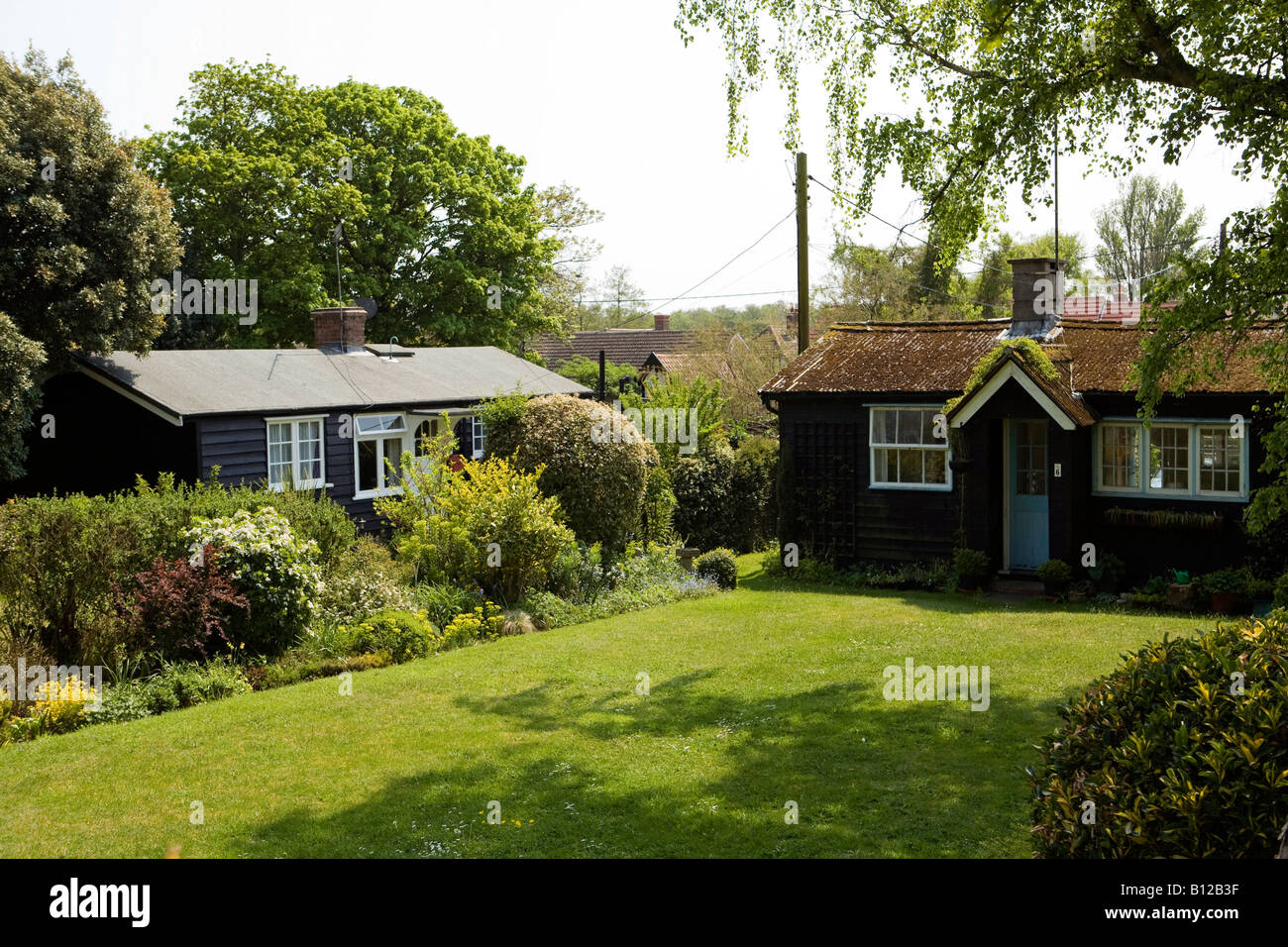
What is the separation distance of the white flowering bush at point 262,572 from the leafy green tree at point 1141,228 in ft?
167

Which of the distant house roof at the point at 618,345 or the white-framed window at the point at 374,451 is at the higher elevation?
the distant house roof at the point at 618,345

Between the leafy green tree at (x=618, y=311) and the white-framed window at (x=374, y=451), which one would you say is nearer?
the white-framed window at (x=374, y=451)

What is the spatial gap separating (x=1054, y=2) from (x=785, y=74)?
3944 millimetres

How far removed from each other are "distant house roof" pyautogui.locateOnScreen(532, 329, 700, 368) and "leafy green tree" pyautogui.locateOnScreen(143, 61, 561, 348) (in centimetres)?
1550

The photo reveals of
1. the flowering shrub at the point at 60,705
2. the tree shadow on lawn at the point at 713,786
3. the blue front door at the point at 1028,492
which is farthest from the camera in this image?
the blue front door at the point at 1028,492

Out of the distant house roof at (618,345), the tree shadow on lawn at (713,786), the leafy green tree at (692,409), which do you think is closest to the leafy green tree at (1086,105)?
the tree shadow on lawn at (713,786)

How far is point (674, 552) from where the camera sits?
70.1 ft

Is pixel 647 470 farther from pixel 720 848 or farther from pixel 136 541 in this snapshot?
pixel 720 848

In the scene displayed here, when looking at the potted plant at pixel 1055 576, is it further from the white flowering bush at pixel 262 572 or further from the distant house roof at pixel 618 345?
the distant house roof at pixel 618 345

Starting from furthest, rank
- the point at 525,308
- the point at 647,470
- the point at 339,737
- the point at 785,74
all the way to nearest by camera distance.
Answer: the point at 525,308 → the point at 647,470 → the point at 785,74 → the point at 339,737

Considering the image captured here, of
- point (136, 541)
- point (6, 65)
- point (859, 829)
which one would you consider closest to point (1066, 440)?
point (859, 829)

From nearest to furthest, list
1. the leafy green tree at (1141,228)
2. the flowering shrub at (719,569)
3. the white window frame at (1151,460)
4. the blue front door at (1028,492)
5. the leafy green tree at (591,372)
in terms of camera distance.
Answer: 1. the white window frame at (1151,460)
2. the blue front door at (1028,492)
3. the flowering shrub at (719,569)
4. the leafy green tree at (591,372)
5. the leafy green tree at (1141,228)

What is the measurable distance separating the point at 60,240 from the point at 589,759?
17.5 meters

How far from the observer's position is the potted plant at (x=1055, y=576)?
61.7 ft
